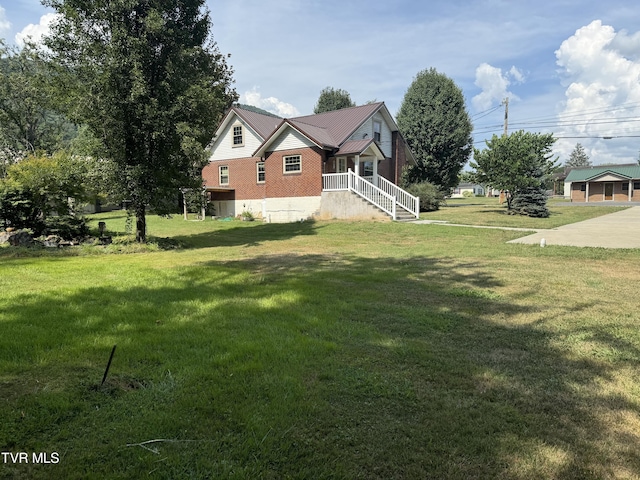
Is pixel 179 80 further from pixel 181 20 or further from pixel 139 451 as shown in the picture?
pixel 139 451

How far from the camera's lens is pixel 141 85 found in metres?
10.9

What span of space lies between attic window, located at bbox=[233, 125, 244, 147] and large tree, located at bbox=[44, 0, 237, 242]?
46.8 ft

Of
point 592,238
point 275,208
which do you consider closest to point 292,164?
point 275,208

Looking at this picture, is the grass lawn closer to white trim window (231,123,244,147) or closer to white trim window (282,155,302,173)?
white trim window (282,155,302,173)

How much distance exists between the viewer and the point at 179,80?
38.8ft

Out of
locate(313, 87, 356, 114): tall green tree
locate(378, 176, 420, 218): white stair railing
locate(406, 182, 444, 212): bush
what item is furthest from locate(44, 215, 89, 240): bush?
locate(313, 87, 356, 114): tall green tree

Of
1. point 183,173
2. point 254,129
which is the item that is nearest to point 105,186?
point 183,173

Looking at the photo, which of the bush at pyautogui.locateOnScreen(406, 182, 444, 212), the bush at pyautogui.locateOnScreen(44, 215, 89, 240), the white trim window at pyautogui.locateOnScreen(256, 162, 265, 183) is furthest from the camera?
the bush at pyautogui.locateOnScreen(406, 182, 444, 212)

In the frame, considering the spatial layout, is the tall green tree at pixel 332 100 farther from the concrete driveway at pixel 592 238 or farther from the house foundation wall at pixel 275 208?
the concrete driveway at pixel 592 238

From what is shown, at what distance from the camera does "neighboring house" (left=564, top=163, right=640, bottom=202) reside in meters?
46.3

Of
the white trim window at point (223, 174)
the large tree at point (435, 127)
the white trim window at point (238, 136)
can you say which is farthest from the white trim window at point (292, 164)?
the large tree at point (435, 127)

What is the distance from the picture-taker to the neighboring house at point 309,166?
72.7 ft

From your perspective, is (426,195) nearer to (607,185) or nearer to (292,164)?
(292,164)

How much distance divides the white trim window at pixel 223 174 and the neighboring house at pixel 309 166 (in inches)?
2.7
